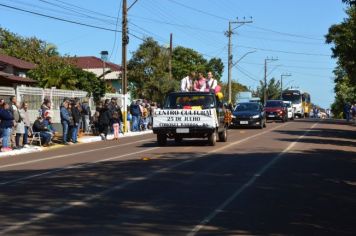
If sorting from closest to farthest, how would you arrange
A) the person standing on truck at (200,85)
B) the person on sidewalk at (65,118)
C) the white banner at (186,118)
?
the white banner at (186,118) → the person on sidewalk at (65,118) → the person standing on truck at (200,85)

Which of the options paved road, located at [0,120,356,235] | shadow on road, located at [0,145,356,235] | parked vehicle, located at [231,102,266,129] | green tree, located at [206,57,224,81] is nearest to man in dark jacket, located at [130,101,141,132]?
parked vehicle, located at [231,102,266,129]

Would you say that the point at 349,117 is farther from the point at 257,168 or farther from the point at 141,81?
the point at 257,168

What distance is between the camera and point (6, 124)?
2050 centimetres

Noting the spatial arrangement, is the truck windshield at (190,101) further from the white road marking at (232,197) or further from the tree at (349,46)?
the tree at (349,46)

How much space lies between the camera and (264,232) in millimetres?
7758

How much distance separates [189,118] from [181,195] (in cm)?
1104

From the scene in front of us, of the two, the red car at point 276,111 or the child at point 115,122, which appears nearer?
the child at point 115,122

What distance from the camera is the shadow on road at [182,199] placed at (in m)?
8.05

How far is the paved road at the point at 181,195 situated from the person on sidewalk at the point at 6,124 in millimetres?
2856

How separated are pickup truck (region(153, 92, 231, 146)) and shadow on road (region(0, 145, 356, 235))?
572 cm

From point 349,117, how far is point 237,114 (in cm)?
2336

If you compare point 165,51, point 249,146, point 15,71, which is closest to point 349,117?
point 165,51

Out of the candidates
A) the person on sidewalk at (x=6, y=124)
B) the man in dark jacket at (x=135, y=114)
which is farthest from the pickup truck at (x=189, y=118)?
the man in dark jacket at (x=135, y=114)

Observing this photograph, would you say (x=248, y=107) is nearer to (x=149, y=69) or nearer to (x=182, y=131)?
(x=182, y=131)
